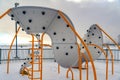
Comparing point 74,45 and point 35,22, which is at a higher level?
point 35,22

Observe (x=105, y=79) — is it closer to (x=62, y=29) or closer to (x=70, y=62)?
(x=70, y=62)

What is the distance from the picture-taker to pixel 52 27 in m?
5.32

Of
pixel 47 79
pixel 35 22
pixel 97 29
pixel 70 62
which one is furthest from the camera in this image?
pixel 97 29

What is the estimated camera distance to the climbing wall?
5043 mm

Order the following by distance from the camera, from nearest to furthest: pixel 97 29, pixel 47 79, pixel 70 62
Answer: pixel 70 62 → pixel 47 79 → pixel 97 29

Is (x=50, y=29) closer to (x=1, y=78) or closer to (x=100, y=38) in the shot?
(x=1, y=78)

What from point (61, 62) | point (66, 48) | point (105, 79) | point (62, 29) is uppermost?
point (62, 29)

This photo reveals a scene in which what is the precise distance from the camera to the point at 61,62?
216 inches

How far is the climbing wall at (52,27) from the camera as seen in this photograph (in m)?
5.04

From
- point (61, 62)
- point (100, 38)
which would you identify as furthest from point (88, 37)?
point (61, 62)

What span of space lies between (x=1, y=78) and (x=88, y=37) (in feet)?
12.7

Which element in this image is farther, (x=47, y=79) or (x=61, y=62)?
(x=47, y=79)

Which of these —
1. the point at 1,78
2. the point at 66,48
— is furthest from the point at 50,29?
the point at 1,78

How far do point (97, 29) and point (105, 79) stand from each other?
7.14 ft
